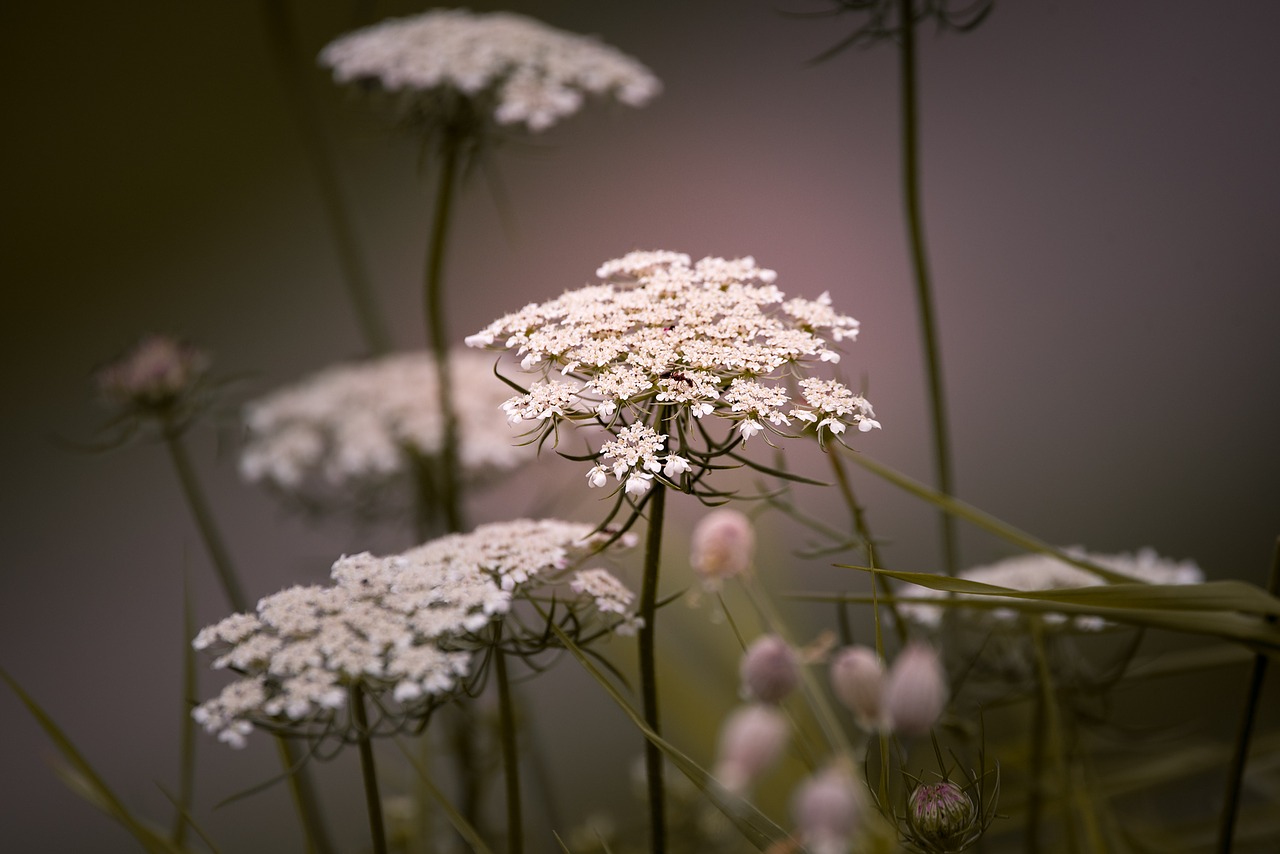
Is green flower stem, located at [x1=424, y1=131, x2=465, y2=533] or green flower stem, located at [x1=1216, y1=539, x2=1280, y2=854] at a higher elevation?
green flower stem, located at [x1=424, y1=131, x2=465, y2=533]

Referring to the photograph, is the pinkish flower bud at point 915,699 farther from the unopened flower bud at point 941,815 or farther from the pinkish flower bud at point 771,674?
the unopened flower bud at point 941,815

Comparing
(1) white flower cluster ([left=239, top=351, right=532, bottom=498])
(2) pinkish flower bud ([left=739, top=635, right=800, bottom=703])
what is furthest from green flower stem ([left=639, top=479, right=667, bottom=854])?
(1) white flower cluster ([left=239, top=351, right=532, bottom=498])

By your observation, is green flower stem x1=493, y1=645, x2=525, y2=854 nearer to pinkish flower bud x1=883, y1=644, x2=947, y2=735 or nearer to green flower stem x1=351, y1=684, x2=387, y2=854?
green flower stem x1=351, y1=684, x2=387, y2=854

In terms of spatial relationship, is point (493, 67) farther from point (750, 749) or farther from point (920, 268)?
point (750, 749)

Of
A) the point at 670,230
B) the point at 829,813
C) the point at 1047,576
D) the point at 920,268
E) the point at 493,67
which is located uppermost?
the point at 670,230

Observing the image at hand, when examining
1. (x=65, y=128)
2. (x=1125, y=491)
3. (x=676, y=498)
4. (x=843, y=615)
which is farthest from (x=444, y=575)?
(x=1125, y=491)

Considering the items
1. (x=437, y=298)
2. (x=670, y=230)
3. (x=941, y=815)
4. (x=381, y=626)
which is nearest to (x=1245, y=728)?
(x=941, y=815)
